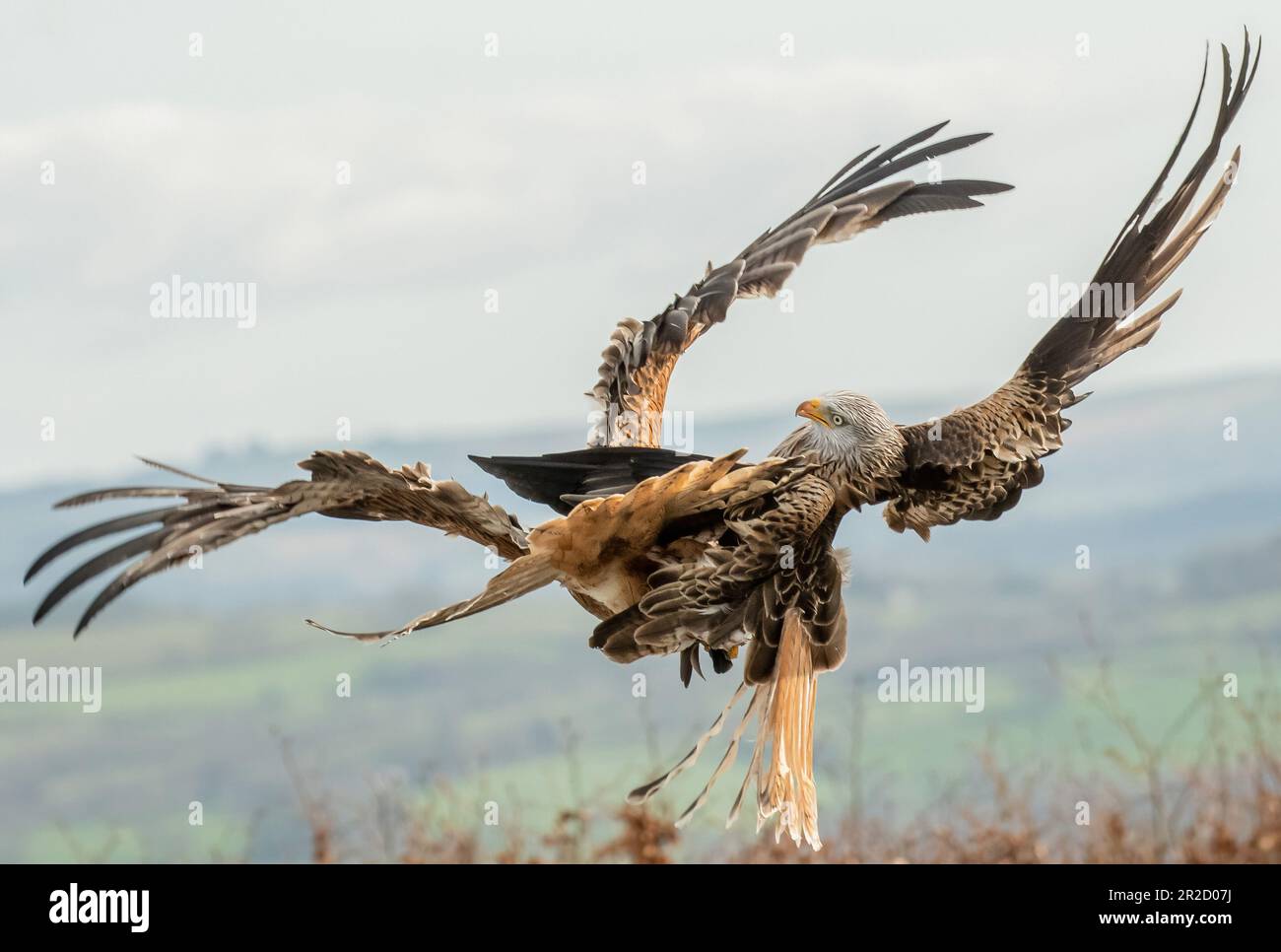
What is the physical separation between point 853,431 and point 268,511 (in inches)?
79.0

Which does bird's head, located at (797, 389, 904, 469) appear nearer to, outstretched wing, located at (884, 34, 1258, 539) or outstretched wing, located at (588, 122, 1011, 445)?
outstretched wing, located at (884, 34, 1258, 539)

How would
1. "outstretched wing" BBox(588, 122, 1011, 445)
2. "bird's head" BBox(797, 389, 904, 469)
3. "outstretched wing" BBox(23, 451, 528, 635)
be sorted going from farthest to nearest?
"outstretched wing" BBox(588, 122, 1011, 445), "bird's head" BBox(797, 389, 904, 469), "outstretched wing" BBox(23, 451, 528, 635)

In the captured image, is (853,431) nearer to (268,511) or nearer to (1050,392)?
(1050,392)

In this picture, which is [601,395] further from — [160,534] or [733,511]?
[160,534]

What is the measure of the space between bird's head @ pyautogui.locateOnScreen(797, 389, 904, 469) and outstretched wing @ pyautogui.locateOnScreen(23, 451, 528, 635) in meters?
1.12

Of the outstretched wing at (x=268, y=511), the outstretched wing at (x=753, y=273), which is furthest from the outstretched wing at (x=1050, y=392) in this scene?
the outstretched wing at (x=268, y=511)

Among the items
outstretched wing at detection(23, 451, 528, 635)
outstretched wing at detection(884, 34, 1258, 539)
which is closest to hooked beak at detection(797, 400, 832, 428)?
outstretched wing at detection(884, 34, 1258, 539)

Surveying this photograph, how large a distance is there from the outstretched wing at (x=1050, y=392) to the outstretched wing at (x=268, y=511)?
147cm

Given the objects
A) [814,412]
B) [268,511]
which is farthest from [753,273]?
[268,511]

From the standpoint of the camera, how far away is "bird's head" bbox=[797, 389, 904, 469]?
18.5 ft

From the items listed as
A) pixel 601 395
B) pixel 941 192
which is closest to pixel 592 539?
pixel 601 395

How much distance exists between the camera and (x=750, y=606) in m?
5.69

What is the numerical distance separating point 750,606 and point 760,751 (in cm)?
56

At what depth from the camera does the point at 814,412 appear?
5652mm
